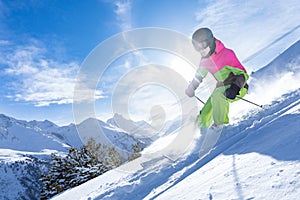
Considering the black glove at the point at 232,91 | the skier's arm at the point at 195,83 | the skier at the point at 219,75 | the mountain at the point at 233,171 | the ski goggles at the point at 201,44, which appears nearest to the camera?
the mountain at the point at 233,171

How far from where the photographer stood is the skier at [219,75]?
5047 mm

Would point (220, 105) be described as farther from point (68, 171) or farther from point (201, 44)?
point (68, 171)

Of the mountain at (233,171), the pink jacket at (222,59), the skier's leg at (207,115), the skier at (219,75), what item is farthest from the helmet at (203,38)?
the mountain at (233,171)

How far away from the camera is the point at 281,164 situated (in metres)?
2.57

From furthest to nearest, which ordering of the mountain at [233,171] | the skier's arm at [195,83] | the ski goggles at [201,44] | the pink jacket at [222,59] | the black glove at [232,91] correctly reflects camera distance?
1. the skier's arm at [195,83]
2. the pink jacket at [222,59]
3. the ski goggles at [201,44]
4. the black glove at [232,91]
5. the mountain at [233,171]

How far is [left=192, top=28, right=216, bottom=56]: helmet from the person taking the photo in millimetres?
5055

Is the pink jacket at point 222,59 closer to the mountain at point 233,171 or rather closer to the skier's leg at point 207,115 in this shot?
the skier's leg at point 207,115

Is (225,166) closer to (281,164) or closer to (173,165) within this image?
(281,164)

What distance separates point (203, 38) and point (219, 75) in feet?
2.83

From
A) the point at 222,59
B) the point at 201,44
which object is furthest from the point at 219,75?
the point at 201,44

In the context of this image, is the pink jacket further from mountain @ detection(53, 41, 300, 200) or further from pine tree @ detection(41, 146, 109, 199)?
pine tree @ detection(41, 146, 109, 199)

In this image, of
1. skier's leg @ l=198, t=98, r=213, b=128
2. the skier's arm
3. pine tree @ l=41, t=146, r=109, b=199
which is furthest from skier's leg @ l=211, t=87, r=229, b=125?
pine tree @ l=41, t=146, r=109, b=199

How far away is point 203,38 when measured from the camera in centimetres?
509

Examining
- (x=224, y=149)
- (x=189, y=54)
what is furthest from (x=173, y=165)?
(x=189, y=54)
